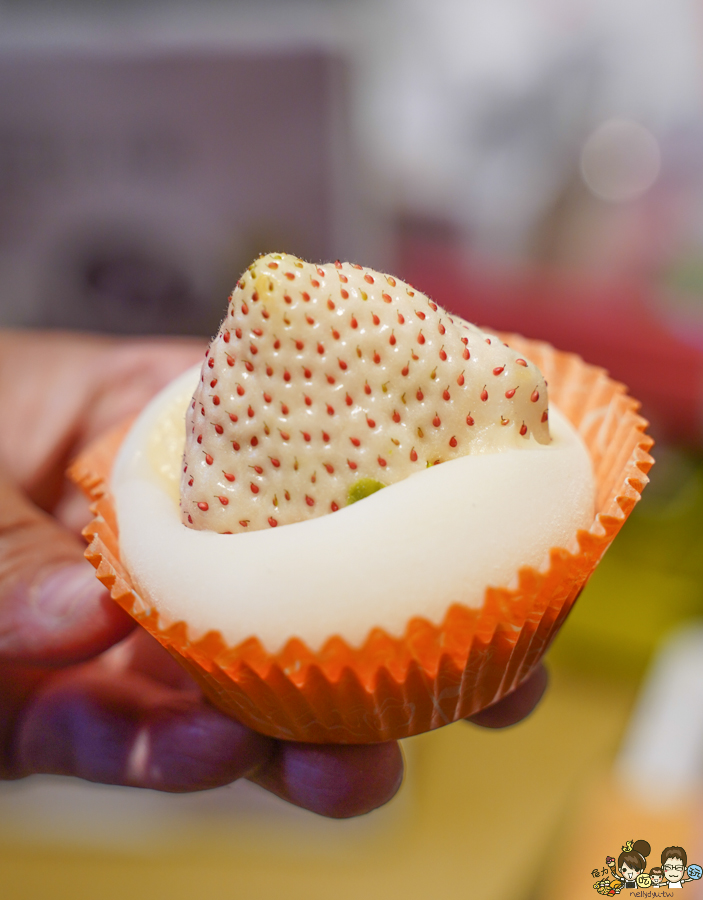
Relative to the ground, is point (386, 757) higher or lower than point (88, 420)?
lower

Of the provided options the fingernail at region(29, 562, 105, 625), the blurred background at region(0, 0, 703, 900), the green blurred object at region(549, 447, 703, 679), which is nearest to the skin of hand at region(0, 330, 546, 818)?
the fingernail at region(29, 562, 105, 625)

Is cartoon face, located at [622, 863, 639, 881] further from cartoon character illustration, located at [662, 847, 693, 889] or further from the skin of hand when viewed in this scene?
the skin of hand

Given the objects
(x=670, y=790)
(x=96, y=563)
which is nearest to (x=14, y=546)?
(x=96, y=563)

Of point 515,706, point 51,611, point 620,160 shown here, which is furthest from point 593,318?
point 51,611

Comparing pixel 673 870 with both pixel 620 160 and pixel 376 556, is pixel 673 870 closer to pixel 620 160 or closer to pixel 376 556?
pixel 376 556

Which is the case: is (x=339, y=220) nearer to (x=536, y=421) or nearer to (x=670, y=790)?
(x=536, y=421)

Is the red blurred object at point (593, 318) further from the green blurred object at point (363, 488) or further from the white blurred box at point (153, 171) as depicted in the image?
the green blurred object at point (363, 488)
